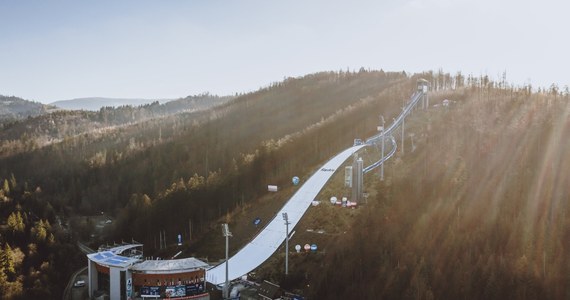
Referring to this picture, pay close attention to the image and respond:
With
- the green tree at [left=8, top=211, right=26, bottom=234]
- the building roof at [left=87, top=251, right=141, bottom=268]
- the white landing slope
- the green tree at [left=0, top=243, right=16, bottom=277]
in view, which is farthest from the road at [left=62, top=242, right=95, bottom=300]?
the white landing slope

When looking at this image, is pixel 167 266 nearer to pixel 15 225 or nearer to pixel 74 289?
pixel 74 289

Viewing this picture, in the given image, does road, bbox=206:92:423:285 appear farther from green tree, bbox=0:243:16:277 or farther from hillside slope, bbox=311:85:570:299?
green tree, bbox=0:243:16:277

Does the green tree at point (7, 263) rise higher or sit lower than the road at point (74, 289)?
higher

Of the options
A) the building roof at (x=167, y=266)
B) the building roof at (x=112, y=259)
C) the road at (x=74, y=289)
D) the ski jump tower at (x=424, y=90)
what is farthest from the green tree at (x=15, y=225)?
the ski jump tower at (x=424, y=90)

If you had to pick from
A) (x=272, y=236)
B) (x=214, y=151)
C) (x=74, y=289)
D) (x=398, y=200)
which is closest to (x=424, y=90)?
(x=398, y=200)

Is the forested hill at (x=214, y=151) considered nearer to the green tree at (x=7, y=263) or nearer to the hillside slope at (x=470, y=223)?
the green tree at (x=7, y=263)
